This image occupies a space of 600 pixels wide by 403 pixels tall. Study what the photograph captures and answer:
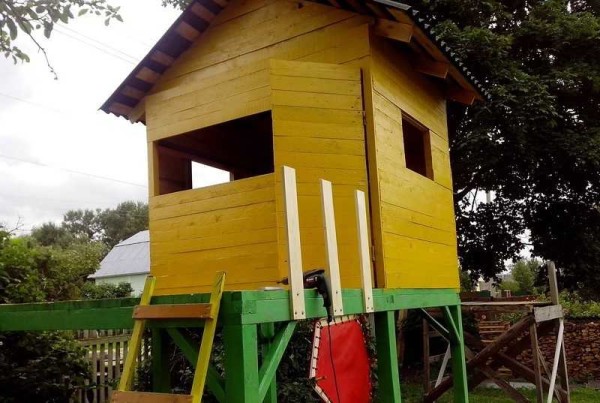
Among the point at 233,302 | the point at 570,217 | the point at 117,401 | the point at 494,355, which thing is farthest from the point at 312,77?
the point at 570,217

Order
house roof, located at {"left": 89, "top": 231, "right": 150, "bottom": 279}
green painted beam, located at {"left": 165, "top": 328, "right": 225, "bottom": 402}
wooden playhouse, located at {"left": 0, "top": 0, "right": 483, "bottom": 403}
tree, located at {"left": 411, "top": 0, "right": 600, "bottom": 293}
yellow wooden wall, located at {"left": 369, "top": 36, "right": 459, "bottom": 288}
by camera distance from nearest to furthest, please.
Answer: green painted beam, located at {"left": 165, "top": 328, "right": 225, "bottom": 402}, wooden playhouse, located at {"left": 0, "top": 0, "right": 483, "bottom": 403}, yellow wooden wall, located at {"left": 369, "top": 36, "right": 459, "bottom": 288}, tree, located at {"left": 411, "top": 0, "right": 600, "bottom": 293}, house roof, located at {"left": 89, "top": 231, "right": 150, "bottom": 279}

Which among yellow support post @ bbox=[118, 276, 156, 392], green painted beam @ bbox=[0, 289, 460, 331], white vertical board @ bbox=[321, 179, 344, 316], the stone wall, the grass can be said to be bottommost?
the grass

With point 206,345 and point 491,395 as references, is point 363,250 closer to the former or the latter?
point 206,345

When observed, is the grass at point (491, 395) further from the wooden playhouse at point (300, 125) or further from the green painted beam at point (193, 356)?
the green painted beam at point (193, 356)

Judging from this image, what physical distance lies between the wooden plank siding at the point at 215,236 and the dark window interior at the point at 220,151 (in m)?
0.86

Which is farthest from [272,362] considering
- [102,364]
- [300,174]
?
[102,364]

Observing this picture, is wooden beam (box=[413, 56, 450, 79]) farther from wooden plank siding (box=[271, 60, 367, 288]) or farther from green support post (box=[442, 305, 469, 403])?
green support post (box=[442, 305, 469, 403])

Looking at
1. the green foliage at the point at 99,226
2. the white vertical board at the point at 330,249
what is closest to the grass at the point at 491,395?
the white vertical board at the point at 330,249

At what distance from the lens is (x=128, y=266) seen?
37031 millimetres

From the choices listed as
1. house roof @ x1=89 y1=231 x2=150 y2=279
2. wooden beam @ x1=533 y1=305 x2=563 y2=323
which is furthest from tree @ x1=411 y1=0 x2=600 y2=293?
house roof @ x1=89 y1=231 x2=150 y2=279

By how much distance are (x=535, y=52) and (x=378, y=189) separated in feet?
29.7

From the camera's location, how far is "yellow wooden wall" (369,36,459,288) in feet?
18.8

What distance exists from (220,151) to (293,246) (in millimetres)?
5050

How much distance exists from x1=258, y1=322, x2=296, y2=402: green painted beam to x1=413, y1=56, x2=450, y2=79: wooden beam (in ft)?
14.1
